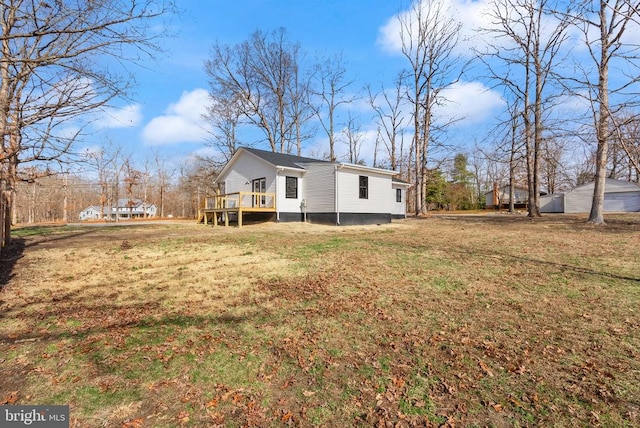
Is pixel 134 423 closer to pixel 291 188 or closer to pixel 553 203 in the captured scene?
pixel 291 188

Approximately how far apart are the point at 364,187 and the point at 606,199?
91.3ft

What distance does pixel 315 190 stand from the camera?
17.7 m

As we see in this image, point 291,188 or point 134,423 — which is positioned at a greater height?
point 291,188

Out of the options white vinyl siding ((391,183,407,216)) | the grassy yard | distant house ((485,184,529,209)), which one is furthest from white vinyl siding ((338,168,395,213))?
distant house ((485,184,529,209))

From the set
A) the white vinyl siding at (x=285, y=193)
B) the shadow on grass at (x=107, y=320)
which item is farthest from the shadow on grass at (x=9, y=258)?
the white vinyl siding at (x=285, y=193)

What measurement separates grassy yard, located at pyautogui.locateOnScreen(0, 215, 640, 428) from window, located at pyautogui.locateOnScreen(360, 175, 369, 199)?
37.0 feet

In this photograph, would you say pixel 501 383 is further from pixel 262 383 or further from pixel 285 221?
pixel 285 221

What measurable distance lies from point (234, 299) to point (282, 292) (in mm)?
817

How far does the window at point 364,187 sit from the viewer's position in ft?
59.2

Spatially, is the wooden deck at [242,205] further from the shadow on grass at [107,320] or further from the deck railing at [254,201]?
the shadow on grass at [107,320]

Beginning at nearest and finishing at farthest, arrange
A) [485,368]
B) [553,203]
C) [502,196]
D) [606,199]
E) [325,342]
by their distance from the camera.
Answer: [485,368] < [325,342] < [606,199] < [553,203] < [502,196]

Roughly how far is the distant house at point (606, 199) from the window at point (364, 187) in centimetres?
→ 2578

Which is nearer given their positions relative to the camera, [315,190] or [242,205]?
[315,190]

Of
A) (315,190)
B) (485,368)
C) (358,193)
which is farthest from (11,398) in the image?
(358,193)
